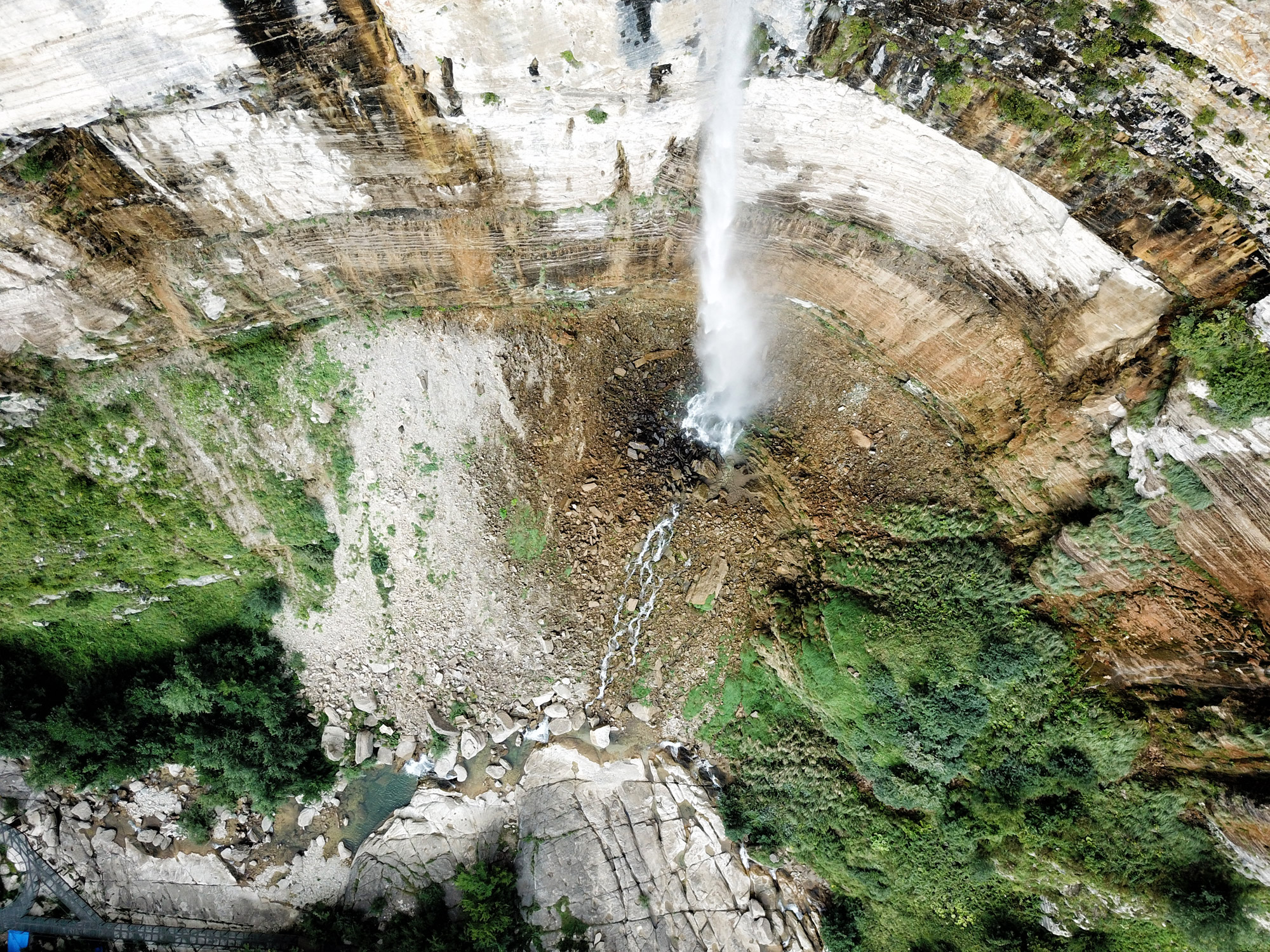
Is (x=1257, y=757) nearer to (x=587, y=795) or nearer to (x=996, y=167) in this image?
(x=996, y=167)

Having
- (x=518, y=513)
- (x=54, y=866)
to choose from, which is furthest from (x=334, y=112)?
(x=54, y=866)

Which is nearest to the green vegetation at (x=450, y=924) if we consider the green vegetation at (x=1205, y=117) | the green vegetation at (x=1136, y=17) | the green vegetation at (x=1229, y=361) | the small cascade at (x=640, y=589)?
the small cascade at (x=640, y=589)

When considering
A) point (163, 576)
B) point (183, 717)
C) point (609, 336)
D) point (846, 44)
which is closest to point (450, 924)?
point (183, 717)

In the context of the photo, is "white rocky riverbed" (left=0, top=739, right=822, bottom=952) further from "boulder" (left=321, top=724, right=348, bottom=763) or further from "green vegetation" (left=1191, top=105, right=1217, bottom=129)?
"green vegetation" (left=1191, top=105, right=1217, bottom=129)

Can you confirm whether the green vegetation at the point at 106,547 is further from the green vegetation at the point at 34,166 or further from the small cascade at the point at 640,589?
the small cascade at the point at 640,589

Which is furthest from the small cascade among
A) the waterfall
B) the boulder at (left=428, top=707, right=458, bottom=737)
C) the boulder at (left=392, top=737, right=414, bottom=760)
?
the boulder at (left=392, top=737, right=414, bottom=760)

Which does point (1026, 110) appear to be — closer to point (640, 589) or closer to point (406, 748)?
point (640, 589)
